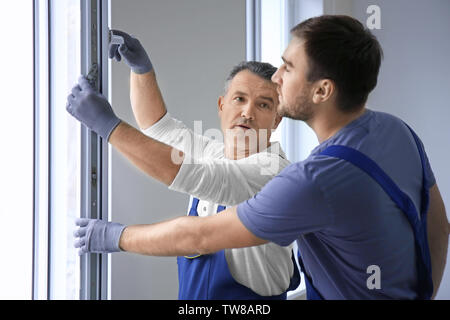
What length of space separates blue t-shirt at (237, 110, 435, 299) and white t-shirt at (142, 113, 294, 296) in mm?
181

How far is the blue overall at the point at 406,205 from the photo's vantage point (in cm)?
94

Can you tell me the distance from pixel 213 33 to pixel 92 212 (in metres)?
1.11

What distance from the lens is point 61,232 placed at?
1145 mm

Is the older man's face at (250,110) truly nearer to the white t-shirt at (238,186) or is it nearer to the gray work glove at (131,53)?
the white t-shirt at (238,186)

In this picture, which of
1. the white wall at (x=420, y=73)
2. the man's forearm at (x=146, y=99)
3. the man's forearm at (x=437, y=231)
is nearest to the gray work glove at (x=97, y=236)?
the man's forearm at (x=146, y=99)

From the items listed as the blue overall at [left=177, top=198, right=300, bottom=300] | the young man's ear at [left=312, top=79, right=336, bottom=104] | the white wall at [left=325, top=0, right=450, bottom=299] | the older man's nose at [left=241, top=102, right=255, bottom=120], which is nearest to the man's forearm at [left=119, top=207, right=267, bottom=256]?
the blue overall at [left=177, top=198, right=300, bottom=300]

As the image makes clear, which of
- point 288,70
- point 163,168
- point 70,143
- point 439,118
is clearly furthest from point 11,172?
point 439,118

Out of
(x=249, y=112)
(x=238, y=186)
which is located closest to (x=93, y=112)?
(x=238, y=186)

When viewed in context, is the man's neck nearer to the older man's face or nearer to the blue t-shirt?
the blue t-shirt

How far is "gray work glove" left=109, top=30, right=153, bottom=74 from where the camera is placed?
123 centimetres

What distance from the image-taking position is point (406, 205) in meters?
0.99

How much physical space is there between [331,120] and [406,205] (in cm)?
27

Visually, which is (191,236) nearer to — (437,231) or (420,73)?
(437,231)
